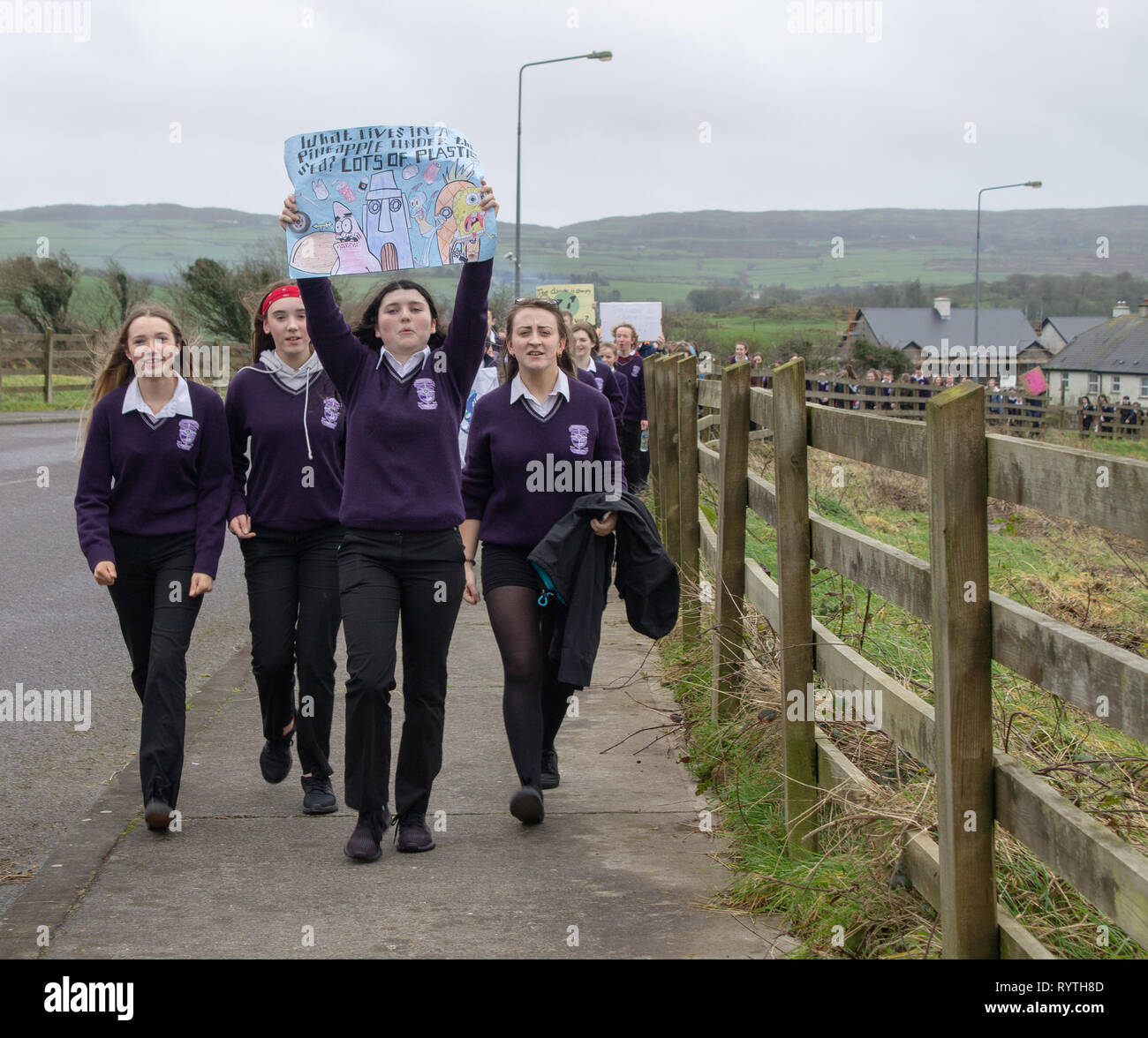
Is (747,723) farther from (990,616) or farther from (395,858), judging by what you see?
(990,616)

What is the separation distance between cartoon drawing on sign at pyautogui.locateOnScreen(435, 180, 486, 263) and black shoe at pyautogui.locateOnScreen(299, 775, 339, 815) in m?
1.96

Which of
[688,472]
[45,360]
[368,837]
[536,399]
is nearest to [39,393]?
[45,360]

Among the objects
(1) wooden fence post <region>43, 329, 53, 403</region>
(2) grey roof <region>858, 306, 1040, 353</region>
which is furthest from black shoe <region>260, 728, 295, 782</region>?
(2) grey roof <region>858, 306, 1040, 353</region>

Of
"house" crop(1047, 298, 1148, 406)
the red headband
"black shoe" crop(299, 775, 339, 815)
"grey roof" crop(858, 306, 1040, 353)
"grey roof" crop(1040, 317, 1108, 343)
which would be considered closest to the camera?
"black shoe" crop(299, 775, 339, 815)

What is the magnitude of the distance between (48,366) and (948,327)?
97085 mm

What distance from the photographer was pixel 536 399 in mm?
5207

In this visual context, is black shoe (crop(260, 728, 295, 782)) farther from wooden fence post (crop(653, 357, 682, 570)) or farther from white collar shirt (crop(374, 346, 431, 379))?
wooden fence post (crop(653, 357, 682, 570))

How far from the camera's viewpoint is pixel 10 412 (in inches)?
1188

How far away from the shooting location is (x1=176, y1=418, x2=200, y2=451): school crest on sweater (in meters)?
5.13

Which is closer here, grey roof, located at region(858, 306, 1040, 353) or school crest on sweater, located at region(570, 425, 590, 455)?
school crest on sweater, located at region(570, 425, 590, 455)

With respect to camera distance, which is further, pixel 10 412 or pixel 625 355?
pixel 10 412

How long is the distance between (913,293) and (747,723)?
501 feet

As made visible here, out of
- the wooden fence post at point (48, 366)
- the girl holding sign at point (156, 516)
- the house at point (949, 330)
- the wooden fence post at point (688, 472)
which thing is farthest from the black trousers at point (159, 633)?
the house at point (949, 330)
